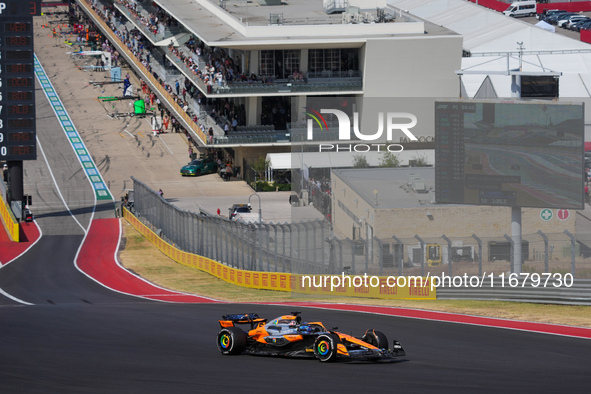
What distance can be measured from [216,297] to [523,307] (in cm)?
1119

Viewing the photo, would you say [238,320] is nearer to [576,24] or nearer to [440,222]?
[440,222]

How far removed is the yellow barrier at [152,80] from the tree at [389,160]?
17165mm

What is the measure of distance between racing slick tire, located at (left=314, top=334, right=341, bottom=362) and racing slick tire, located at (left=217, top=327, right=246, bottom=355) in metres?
1.46

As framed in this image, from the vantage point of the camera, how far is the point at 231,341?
55.7 ft

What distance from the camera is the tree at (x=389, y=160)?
44531 millimetres

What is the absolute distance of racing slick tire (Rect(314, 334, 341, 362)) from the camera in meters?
16.0

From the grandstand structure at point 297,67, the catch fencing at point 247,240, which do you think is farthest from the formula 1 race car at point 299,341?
the grandstand structure at point 297,67

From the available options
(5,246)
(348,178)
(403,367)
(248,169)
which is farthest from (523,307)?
(248,169)

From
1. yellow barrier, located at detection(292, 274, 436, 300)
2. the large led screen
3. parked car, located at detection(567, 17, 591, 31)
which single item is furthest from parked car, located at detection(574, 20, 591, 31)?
the large led screen

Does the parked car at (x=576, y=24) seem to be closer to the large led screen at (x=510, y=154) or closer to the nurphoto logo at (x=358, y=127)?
the nurphoto logo at (x=358, y=127)

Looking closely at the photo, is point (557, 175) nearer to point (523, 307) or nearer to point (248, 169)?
point (523, 307)

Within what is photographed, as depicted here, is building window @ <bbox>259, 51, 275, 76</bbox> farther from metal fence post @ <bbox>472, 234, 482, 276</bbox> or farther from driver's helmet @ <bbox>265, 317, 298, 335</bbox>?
driver's helmet @ <bbox>265, 317, 298, 335</bbox>

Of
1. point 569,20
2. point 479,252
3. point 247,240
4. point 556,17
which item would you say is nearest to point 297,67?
point 247,240

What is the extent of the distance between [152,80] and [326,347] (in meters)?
64.6
